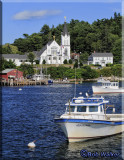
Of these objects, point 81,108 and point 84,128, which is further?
point 81,108

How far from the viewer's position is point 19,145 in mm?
35844

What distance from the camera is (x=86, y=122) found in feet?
115

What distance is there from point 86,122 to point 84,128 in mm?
737

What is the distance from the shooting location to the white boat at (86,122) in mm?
34750

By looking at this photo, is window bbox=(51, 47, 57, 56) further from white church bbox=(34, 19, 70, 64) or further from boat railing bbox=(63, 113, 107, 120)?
boat railing bbox=(63, 113, 107, 120)

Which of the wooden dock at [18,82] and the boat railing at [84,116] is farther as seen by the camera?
the wooden dock at [18,82]

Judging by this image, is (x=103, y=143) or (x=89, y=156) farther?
(x=103, y=143)

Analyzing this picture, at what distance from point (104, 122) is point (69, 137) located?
151 inches

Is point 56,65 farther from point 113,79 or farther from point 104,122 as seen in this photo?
point 104,122

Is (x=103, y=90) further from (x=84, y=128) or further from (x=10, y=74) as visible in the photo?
(x=84, y=128)

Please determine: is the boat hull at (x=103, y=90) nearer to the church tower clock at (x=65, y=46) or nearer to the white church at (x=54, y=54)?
the white church at (x=54, y=54)

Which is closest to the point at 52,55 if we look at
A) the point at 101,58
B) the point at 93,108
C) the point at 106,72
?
the point at 101,58

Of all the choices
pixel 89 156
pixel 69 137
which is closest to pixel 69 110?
pixel 69 137

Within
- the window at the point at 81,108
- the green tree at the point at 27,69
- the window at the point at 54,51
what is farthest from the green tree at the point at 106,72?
the window at the point at 81,108
